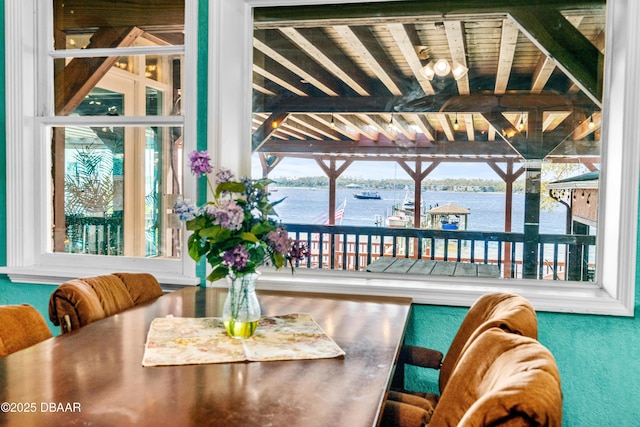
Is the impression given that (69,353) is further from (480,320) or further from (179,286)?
(480,320)

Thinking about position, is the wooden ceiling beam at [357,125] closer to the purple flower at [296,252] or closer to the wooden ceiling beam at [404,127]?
the wooden ceiling beam at [404,127]

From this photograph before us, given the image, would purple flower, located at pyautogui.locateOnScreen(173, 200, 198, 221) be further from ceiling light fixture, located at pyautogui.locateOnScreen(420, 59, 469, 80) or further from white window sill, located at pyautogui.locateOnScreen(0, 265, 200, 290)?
ceiling light fixture, located at pyautogui.locateOnScreen(420, 59, 469, 80)

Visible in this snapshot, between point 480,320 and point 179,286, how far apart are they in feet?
4.50

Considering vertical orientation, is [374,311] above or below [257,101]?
below

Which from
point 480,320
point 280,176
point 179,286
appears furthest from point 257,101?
point 480,320

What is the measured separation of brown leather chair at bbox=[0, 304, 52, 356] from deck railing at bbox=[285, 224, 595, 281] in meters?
1.33

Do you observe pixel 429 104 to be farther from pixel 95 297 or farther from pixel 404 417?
pixel 95 297

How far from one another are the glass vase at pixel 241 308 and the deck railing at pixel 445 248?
3.64 ft

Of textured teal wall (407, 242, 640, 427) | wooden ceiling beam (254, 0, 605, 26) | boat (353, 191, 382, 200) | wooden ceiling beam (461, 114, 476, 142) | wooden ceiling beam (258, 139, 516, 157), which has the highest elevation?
wooden ceiling beam (254, 0, 605, 26)

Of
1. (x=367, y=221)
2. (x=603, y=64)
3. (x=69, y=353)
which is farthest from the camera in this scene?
(x=367, y=221)

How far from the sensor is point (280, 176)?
108 inches

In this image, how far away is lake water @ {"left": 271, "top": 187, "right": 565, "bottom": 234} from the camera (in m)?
2.49

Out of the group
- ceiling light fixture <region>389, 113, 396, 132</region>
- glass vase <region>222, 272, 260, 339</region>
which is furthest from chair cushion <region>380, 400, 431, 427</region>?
ceiling light fixture <region>389, 113, 396, 132</region>

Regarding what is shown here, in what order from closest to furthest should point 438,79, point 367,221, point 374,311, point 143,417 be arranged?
1. point 143,417
2. point 374,311
3. point 438,79
4. point 367,221
